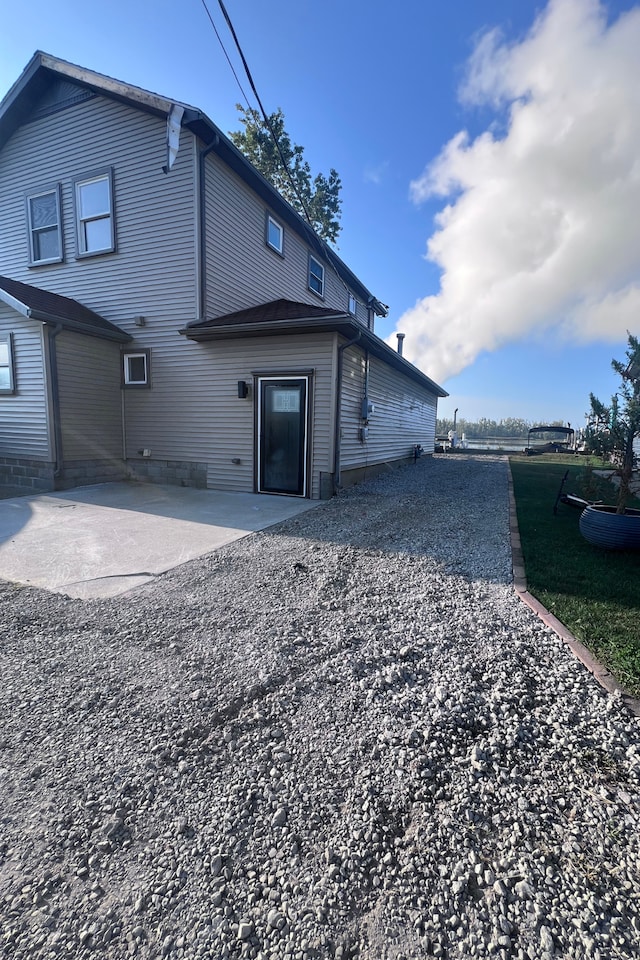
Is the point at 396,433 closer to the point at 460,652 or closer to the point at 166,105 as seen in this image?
the point at 166,105

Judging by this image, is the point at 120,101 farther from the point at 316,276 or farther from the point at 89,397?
the point at 316,276

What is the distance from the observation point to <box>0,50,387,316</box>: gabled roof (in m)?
7.41

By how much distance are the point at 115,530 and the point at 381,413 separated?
22.7 ft

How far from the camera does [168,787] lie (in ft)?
4.91

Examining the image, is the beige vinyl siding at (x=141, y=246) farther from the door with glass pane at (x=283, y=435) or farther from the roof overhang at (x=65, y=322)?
the door with glass pane at (x=283, y=435)

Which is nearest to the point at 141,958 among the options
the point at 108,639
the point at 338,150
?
the point at 108,639

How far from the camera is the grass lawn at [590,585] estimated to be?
2.44 metres

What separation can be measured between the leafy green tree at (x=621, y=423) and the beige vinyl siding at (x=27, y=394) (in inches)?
340

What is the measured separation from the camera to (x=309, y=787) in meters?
1.50

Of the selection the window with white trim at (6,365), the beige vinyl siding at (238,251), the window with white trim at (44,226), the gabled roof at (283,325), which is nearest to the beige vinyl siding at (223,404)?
the gabled roof at (283,325)

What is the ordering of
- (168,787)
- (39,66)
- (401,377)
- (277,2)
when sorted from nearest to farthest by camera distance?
(168,787)
(277,2)
(39,66)
(401,377)

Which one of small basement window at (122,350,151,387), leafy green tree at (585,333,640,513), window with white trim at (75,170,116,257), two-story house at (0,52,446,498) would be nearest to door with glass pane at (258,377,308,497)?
two-story house at (0,52,446,498)

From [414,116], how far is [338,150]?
2007 millimetres

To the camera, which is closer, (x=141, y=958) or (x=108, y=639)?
(x=141, y=958)
